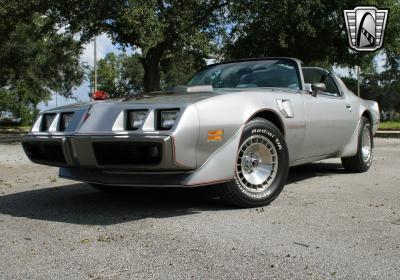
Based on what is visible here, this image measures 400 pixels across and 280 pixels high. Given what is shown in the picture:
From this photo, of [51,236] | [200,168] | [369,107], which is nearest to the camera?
[51,236]

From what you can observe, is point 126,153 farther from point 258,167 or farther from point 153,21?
point 153,21

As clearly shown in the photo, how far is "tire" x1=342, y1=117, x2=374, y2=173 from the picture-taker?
22.9 feet

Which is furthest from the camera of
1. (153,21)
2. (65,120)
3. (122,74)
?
(122,74)

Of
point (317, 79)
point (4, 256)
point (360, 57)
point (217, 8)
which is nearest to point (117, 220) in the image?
point (4, 256)

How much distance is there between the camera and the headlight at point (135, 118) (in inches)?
169

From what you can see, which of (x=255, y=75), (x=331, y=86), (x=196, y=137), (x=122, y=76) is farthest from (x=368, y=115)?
(x=122, y=76)

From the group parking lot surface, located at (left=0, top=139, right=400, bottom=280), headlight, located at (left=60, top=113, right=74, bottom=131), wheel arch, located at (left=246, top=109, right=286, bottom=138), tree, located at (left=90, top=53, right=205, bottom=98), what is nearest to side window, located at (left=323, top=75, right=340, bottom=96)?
parking lot surface, located at (left=0, top=139, right=400, bottom=280)

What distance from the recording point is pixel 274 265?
3.10 metres

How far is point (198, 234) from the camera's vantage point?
12.5 ft

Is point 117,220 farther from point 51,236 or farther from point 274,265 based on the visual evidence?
point 274,265

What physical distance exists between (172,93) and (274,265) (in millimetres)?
2333

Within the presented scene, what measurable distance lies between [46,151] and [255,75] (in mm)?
2382

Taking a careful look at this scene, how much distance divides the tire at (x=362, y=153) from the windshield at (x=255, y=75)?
1.59 meters

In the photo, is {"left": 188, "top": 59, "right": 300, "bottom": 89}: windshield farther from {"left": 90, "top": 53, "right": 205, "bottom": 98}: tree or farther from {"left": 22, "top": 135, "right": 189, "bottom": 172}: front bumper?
{"left": 90, "top": 53, "right": 205, "bottom": 98}: tree
